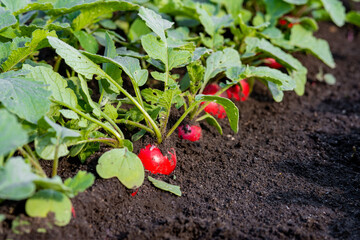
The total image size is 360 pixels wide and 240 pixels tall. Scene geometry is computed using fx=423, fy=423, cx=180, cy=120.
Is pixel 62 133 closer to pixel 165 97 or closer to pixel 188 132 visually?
pixel 165 97

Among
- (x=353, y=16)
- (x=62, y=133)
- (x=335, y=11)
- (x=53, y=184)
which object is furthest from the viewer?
(x=353, y=16)

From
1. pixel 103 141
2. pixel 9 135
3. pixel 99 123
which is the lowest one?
pixel 103 141

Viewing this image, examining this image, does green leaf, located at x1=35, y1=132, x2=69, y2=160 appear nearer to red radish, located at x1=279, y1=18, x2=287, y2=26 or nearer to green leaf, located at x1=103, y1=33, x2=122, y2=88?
green leaf, located at x1=103, y1=33, x2=122, y2=88

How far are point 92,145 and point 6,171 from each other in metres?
0.70

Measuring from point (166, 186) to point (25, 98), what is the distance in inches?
32.2

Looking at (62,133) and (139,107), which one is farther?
(139,107)

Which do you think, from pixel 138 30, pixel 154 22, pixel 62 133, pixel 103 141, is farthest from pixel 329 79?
pixel 62 133

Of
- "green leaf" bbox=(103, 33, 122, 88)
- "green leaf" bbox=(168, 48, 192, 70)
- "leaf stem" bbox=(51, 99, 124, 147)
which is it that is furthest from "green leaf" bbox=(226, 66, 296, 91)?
"leaf stem" bbox=(51, 99, 124, 147)

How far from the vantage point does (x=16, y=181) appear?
5.06 ft

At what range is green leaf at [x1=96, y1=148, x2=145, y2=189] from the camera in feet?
6.56

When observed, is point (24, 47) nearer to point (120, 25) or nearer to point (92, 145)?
point (92, 145)

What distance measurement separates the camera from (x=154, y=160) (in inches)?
90.1

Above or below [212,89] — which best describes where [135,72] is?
above

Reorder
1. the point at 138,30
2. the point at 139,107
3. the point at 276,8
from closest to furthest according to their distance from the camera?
the point at 139,107, the point at 138,30, the point at 276,8
